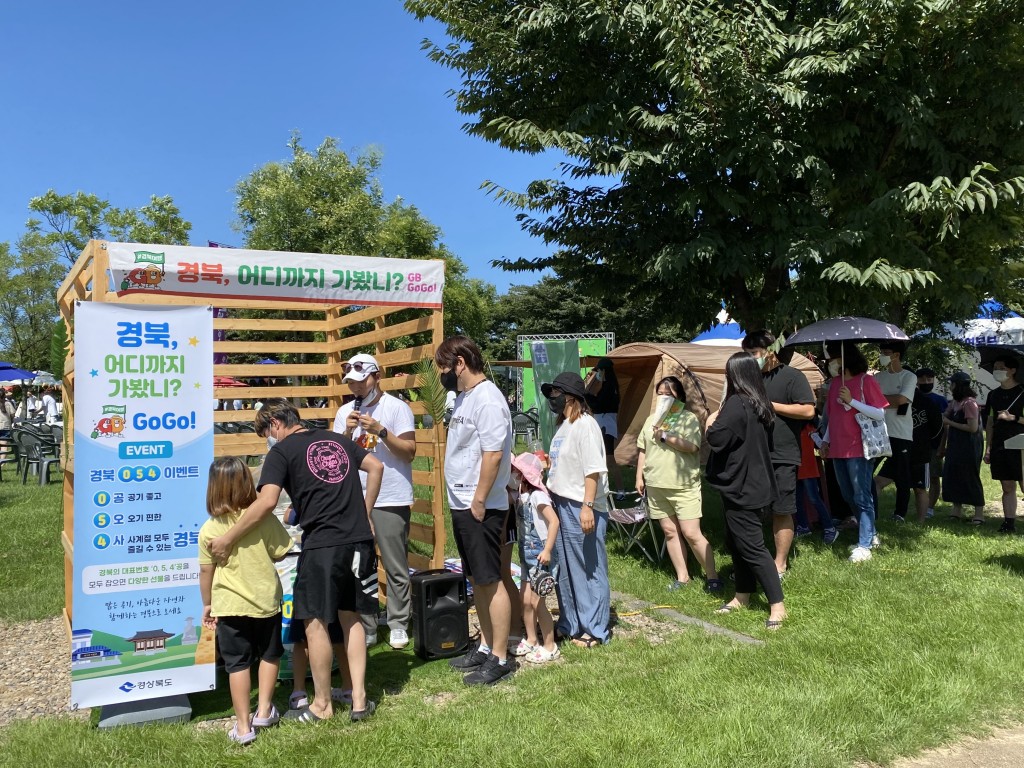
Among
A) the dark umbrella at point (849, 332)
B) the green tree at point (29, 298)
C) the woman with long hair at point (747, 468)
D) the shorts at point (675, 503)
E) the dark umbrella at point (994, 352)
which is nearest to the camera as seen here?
the woman with long hair at point (747, 468)


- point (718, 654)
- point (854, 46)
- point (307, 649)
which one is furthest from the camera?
point (854, 46)

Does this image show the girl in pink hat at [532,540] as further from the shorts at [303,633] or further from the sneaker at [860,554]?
the sneaker at [860,554]

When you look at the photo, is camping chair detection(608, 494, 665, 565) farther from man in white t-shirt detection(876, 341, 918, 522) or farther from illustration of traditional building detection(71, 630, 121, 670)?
illustration of traditional building detection(71, 630, 121, 670)

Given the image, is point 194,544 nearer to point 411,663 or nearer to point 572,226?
point 411,663

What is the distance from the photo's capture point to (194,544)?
13.1ft

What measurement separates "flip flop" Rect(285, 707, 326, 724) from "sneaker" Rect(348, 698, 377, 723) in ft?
0.49

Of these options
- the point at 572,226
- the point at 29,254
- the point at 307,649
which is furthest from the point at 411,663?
the point at 29,254

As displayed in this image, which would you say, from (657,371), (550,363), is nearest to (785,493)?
(657,371)

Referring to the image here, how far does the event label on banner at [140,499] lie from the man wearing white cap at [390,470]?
3.78 feet

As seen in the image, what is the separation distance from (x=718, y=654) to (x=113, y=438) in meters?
3.67

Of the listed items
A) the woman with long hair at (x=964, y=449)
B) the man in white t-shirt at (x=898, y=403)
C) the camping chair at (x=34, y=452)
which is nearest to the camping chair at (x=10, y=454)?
the camping chair at (x=34, y=452)

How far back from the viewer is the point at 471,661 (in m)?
4.67

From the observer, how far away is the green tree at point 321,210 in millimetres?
22109

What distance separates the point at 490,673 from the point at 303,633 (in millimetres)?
1102
